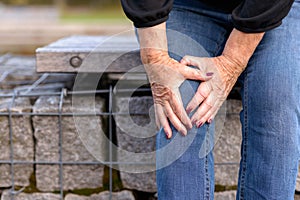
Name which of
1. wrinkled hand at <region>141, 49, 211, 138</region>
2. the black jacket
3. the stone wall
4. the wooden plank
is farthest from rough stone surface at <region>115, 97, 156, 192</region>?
the black jacket

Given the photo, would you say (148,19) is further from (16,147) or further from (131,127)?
(16,147)

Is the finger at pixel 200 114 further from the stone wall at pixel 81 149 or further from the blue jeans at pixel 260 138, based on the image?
the stone wall at pixel 81 149

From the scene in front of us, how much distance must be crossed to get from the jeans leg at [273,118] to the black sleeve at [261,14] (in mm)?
65

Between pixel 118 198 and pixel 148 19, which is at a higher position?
pixel 148 19

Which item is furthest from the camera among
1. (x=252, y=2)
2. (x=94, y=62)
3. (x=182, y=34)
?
(x=94, y=62)

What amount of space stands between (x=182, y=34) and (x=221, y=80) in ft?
0.57

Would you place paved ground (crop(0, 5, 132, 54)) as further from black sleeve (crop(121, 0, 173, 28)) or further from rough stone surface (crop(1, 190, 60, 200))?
black sleeve (crop(121, 0, 173, 28))

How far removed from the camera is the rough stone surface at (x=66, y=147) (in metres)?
1.93

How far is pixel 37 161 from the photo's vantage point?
1.96 metres

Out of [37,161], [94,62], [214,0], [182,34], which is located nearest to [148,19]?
[182,34]

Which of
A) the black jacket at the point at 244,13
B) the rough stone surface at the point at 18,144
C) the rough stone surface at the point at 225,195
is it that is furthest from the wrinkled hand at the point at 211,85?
the rough stone surface at the point at 18,144

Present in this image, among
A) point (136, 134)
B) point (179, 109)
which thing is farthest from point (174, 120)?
point (136, 134)

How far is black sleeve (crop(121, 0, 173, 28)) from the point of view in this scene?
1401 millimetres

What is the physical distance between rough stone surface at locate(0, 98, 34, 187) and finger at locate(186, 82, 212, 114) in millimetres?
768
